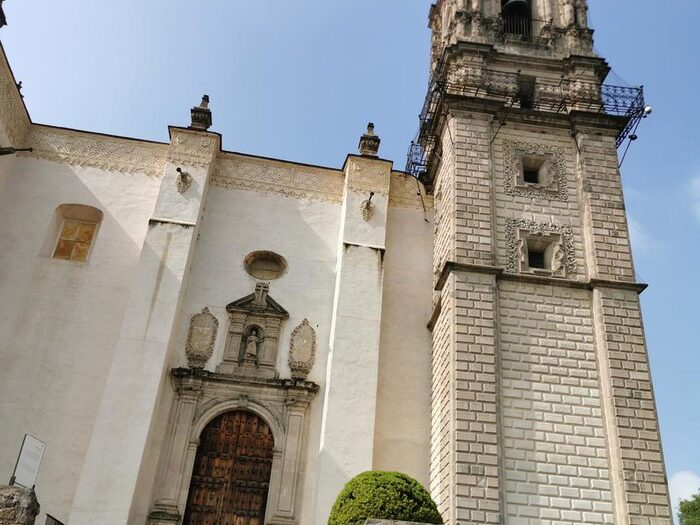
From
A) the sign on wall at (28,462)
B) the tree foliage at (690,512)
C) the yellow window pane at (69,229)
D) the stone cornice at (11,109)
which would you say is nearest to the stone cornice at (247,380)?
the yellow window pane at (69,229)

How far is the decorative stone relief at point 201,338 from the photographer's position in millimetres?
14336

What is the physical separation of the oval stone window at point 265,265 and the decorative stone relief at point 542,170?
16.9 ft

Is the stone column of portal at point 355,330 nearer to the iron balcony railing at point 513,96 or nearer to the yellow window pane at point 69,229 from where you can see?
the iron balcony railing at point 513,96

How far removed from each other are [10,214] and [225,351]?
567cm

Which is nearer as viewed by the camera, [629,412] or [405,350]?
[629,412]

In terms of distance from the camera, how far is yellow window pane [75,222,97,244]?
625 inches

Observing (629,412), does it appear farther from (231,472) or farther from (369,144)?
(369,144)

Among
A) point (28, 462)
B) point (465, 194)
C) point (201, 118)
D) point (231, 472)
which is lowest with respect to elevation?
point (28, 462)

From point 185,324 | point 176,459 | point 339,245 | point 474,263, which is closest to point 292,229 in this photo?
point 339,245

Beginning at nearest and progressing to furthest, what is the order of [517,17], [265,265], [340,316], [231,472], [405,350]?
[231,472]
[340,316]
[405,350]
[265,265]
[517,17]

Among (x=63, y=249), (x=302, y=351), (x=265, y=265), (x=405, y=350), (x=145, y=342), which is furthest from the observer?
(x=265, y=265)

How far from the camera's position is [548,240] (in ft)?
47.6

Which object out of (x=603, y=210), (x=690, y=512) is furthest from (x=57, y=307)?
(x=690, y=512)

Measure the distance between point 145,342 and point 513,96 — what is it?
32.3ft
